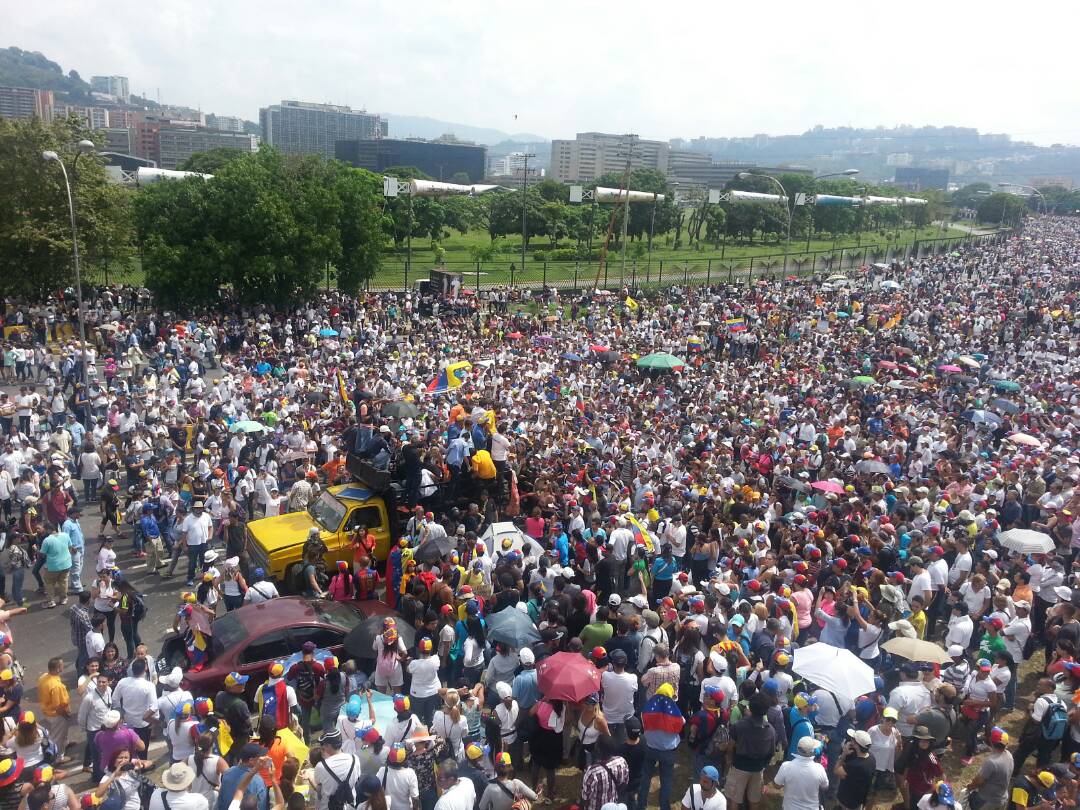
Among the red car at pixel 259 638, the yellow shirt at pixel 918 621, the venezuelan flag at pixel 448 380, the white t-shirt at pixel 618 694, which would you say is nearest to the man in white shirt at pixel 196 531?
the red car at pixel 259 638

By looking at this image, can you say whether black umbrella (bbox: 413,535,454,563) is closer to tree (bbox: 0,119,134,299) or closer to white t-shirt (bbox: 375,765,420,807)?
white t-shirt (bbox: 375,765,420,807)

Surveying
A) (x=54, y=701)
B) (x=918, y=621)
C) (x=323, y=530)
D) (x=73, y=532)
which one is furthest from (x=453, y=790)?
(x=73, y=532)

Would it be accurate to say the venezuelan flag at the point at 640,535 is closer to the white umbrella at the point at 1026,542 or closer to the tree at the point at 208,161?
the white umbrella at the point at 1026,542

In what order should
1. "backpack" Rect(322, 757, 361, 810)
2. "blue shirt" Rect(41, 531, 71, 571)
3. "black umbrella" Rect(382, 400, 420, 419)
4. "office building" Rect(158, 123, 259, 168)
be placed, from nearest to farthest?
1. "backpack" Rect(322, 757, 361, 810)
2. "blue shirt" Rect(41, 531, 71, 571)
3. "black umbrella" Rect(382, 400, 420, 419)
4. "office building" Rect(158, 123, 259, 168)

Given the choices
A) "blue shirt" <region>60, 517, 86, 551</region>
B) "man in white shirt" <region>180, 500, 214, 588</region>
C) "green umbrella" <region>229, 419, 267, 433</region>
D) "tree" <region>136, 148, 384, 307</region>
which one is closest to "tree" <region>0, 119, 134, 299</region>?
"tree" <region>136, 148, 384, 307</region>

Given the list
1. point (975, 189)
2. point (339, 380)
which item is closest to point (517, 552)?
point (339, 380)

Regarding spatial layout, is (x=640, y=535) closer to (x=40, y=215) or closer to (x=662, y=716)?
(x=662, y=716)
